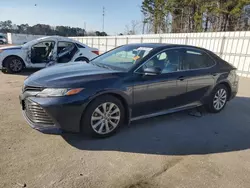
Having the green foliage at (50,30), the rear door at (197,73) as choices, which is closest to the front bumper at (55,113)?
the rear door at (197,73)

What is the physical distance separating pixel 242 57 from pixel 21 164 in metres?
10.6

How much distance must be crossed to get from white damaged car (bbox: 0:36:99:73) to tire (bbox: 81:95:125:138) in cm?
567

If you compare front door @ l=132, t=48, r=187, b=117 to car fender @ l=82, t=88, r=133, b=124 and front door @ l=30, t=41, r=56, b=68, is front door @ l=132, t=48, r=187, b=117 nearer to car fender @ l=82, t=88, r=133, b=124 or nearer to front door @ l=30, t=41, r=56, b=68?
car fender @ l=82, t=88, r=133, b=124

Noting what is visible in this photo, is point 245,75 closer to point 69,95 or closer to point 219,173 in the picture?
point 219,173

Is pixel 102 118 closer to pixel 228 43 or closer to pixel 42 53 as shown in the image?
pixel 42 53

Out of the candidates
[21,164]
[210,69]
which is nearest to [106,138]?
[21,164]

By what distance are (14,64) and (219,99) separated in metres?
7.59

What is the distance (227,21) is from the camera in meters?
20.3

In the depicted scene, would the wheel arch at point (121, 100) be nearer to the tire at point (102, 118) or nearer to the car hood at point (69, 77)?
the tire at point (102, 118)

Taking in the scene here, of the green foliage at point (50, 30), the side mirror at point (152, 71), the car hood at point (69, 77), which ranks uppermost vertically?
the green foliage at point (50, 30)

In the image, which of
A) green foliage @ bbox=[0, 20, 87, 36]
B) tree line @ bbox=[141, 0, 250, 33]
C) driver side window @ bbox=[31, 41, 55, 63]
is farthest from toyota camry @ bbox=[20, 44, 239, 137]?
green foliage @ bbox=[0, 20, 87, 36]

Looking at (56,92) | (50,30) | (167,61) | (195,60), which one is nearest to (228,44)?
(195,60)

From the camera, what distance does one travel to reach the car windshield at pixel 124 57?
3.78 meters

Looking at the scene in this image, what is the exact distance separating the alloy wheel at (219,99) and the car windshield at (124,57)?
81.0 inches
